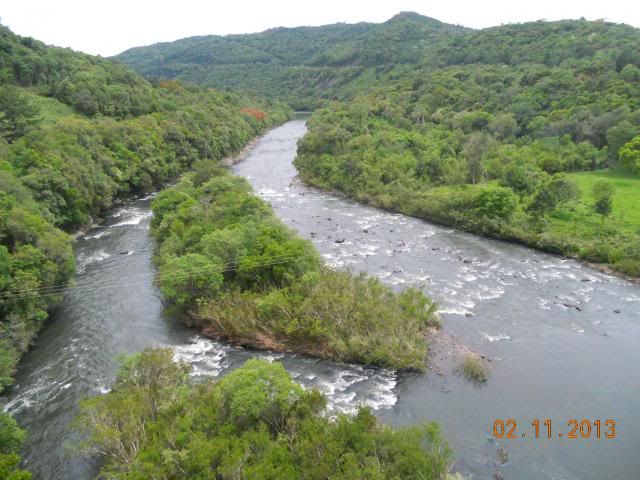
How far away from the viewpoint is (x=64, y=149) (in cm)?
6038

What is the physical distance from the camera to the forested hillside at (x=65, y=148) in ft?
112

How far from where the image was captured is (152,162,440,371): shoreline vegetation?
30827 millimetres

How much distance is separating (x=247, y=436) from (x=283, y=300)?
1377 cm

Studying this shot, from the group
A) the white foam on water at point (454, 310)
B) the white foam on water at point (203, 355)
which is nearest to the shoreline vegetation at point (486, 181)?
the white foam on water at point (454, 310)

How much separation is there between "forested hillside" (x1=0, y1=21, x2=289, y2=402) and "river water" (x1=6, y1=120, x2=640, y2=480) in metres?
3.55

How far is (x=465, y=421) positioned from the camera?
1005 inches

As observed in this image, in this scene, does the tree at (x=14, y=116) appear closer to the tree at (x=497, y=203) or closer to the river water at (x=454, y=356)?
the river water at (x=454, y=356)

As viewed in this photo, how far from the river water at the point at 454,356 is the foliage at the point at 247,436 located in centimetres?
328

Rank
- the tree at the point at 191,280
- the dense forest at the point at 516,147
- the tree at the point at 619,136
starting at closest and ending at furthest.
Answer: the tree at the point at 191,280
the dense forest at the point at 516,147
the tree at the point at 619,136

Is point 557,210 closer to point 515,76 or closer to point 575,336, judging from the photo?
point 575,336

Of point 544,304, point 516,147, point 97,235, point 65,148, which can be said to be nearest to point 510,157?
point 516,147

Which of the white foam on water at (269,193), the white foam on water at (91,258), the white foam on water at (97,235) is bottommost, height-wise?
the white foam on water at (269,193)

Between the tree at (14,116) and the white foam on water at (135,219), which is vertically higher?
the tree at (14,116)

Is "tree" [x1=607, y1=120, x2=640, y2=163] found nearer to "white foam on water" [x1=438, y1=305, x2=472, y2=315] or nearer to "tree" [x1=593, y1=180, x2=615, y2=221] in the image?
"tree" [x1=593, y1=180, x2=615, y2=221]
